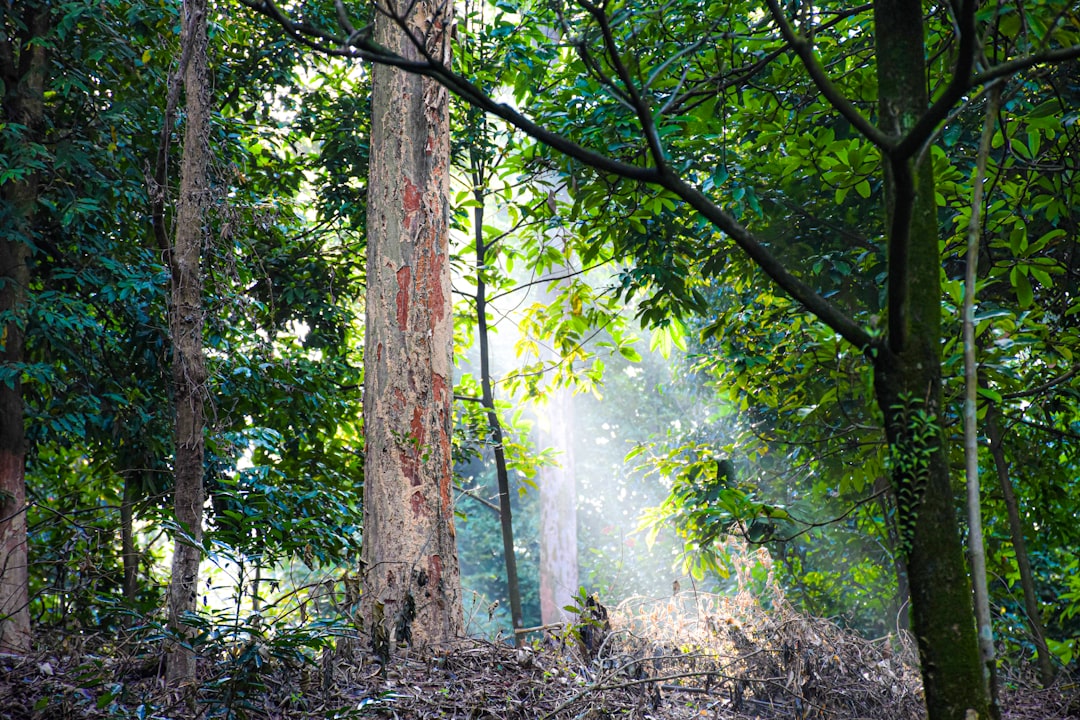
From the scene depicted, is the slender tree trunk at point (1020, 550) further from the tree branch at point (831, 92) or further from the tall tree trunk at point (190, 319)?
the tall tree trunk at point (190, 319)

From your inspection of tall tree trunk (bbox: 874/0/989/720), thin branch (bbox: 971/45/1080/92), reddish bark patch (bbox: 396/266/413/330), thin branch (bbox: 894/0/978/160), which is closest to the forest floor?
tall tree trunk (bbox: 874/0/989/720)

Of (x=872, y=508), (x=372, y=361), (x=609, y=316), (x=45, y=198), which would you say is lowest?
(x=872, y=508)

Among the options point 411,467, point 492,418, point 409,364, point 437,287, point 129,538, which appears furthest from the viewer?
point 492,418

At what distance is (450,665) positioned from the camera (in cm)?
371

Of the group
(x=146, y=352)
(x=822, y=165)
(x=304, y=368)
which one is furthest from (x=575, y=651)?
(x=146, y=352)

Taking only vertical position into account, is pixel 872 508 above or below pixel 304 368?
below

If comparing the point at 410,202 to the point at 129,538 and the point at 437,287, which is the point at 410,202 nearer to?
the point at 437,287

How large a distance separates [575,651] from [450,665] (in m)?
0.67

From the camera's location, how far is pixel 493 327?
23.5 feet

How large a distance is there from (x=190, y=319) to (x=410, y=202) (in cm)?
144

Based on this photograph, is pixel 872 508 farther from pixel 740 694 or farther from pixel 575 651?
pixel 575 651

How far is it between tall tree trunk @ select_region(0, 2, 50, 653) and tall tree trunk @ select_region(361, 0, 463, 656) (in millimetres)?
2593

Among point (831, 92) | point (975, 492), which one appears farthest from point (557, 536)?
point (831, 92)

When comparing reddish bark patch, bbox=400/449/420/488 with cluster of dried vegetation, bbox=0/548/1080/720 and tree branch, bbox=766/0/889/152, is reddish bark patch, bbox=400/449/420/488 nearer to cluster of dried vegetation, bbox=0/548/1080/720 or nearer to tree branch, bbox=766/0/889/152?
cluster of dried vegetation, bbox=0/548/1080/720
